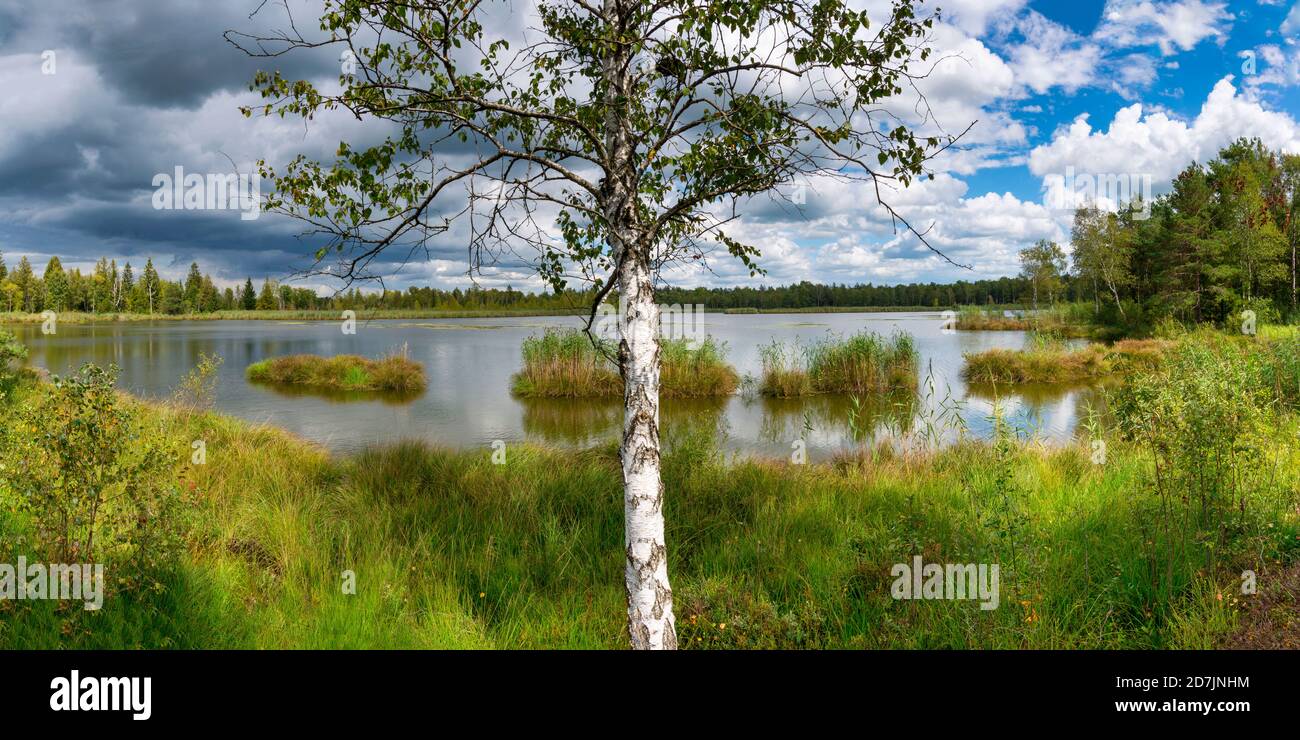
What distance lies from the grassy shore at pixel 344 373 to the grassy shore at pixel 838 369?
12841 mm

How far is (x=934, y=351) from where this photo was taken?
109 ft

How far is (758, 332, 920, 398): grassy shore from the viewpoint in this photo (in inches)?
816

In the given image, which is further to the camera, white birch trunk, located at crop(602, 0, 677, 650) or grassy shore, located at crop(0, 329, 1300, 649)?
grassy shore, located at crop(0, 329, 1300, 649)

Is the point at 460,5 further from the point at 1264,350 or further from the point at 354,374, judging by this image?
the point at 354,374

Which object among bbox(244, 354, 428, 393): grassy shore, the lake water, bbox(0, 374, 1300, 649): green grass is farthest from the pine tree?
bbox(0, 374, 1300, 649): green grass

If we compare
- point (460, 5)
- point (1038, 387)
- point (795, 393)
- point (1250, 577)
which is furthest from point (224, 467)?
point (1038, 387)

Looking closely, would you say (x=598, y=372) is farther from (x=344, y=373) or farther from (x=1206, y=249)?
(x=1206, y=249)

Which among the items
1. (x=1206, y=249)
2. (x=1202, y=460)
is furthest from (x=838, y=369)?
(x=1206, y=249)

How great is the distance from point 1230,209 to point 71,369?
5243cm

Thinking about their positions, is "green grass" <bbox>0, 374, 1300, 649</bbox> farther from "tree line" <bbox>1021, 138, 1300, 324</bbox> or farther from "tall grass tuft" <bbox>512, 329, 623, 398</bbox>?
"tree line" <bbox>1021, 138, 1300, 324</bbox>

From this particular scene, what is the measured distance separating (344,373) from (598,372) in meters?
10.6

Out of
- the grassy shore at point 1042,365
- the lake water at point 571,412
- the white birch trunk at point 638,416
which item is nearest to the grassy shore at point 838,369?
the lake water at point 571,412

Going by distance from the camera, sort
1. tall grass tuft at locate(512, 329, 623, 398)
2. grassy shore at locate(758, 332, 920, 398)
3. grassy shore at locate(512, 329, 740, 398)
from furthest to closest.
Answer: tall grass tuft at locate(512, 329, 623, 398) → grassy shore at locate(758, 332, 920, 398) → grassy shore at locate(512, 329, 740, 398)

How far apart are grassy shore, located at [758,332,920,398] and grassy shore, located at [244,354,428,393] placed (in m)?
12.8
